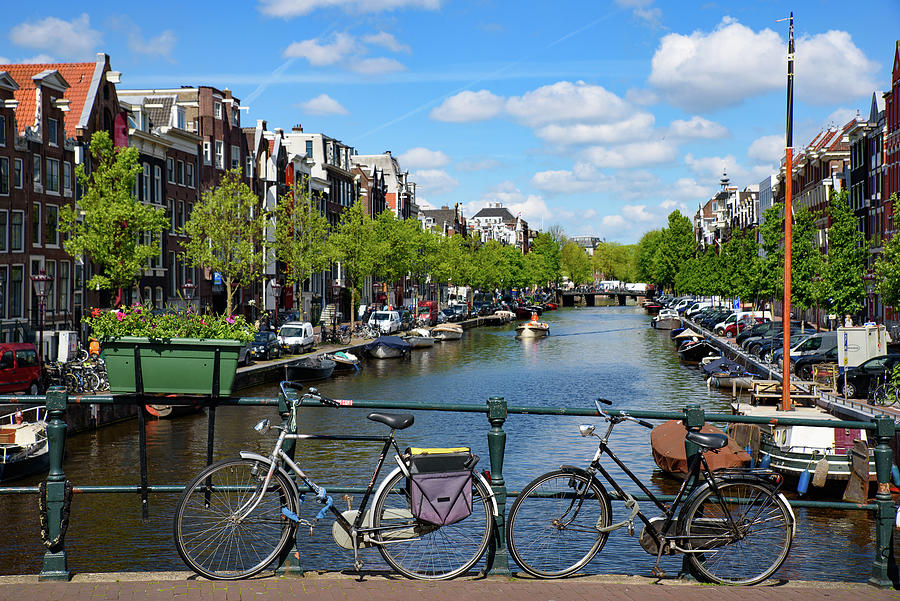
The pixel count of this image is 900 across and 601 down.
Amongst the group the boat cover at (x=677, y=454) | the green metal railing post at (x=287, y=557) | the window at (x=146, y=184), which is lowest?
the boat cover at (x=677, y=454)

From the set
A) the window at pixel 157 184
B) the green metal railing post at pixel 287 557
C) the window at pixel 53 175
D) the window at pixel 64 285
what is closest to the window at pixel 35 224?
the window at pixel 53 175

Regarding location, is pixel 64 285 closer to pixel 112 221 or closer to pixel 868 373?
pixel 112 221

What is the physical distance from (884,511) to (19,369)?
29.5m

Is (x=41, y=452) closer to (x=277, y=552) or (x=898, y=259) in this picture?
(x=277, y=552)

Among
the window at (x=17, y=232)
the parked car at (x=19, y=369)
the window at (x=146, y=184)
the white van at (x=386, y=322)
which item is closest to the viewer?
the parked car at (x=19, y=369)

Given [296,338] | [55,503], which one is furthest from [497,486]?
[296,338]

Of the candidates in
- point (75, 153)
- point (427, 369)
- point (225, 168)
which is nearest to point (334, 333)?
point (427, 369)

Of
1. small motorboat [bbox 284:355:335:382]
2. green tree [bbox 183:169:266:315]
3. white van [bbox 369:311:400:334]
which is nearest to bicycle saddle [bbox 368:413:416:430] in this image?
small motorboat [bbox 284:355:335:382]

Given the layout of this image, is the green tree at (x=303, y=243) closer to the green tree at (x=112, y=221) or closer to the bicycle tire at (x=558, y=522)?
the green tree at (x=112, y=221)

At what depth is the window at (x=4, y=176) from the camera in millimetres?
43875

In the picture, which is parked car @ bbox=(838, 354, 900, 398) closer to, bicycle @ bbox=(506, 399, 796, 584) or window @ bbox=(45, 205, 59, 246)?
bicycle @ bbox=(506, 399, 796, 584)

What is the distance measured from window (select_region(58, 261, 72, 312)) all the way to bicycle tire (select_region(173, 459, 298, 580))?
43090mm

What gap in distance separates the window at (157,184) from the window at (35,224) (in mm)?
14568

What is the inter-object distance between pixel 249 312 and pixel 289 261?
493 cm
